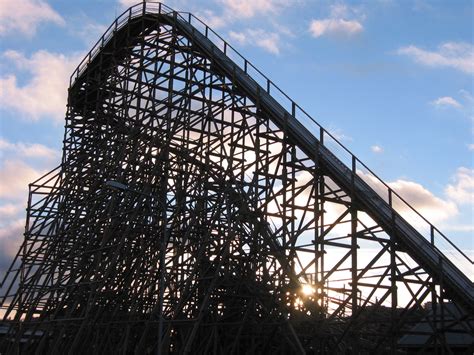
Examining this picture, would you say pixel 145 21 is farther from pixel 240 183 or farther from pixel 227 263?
pixel 227 263

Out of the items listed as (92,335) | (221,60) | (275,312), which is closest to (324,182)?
(275,312)

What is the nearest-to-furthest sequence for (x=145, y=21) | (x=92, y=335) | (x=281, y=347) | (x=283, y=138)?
(x=281, y=347) < (x=283, y=138) < (x=92, y=335) < (x=145, y=21)

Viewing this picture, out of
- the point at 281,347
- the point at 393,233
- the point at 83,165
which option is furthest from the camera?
the point at 83,165

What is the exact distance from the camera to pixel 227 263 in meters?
Result: 24.4

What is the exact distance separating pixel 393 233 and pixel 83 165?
18.1 metres

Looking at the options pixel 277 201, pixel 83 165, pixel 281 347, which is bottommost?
pixel 281 347

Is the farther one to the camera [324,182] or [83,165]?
[83,165]

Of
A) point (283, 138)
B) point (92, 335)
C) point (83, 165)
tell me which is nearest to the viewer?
point (283, 138)

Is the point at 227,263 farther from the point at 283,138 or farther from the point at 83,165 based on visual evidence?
the point at 83,165

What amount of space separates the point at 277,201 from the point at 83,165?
1278 cm

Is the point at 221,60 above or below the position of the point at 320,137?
above

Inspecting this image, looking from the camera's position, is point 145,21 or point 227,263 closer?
point 227,263

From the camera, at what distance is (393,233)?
2011cm

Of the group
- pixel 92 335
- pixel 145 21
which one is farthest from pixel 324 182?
pixel 145 21
